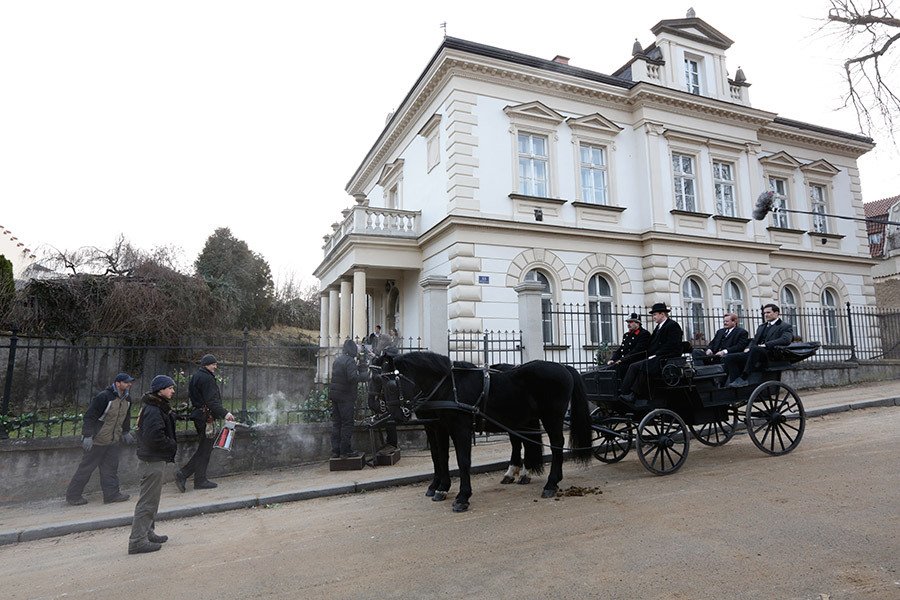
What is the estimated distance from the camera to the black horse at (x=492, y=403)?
5980 mm

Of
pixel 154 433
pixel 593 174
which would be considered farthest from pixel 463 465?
pixel 593 174

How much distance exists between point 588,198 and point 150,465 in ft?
48.2

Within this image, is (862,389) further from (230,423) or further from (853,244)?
(230,423)

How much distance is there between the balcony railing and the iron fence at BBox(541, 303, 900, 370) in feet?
17.3

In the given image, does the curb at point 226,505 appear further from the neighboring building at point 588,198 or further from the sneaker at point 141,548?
the neighboring building at point 588,198

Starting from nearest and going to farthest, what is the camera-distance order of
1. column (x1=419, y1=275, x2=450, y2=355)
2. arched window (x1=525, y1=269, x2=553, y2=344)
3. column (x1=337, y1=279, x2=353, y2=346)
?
1. column (x1=419, y1=275, x2=450, y2=355)
2. arched window (x1=525, y1=269, x2=553, y2=344)
3. column (x1=337, y1=279, x2=353, y2=346)

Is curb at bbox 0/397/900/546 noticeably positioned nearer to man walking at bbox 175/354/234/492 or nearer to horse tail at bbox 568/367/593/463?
man walking at bbox 175/354/234/492

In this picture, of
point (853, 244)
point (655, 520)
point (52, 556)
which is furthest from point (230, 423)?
point (853, 244)

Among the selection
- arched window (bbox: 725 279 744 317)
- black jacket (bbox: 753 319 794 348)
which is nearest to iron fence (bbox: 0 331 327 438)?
black jacket (bbox: 753 319 794 348)

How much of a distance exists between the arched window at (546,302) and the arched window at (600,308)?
4.69ft

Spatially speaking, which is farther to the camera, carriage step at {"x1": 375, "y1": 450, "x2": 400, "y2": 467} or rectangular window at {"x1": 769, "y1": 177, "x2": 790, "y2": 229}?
rectangular window at {"x1": 769, "y1": 177, "x2": 790, "y2": 229}

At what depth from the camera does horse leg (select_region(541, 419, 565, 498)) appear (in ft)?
20.0

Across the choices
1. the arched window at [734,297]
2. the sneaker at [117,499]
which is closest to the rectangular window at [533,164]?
the arched window at [734,297]

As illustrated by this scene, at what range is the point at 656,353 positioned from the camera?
684 cm
